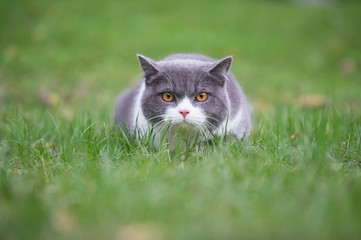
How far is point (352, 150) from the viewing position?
8.22 feet

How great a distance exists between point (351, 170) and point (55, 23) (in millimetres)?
9233

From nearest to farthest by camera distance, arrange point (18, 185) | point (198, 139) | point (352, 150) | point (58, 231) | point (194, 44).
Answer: point (58, 231)
point (18, 185)
point (352, 150)
point (198, 139)
point (194, 44)

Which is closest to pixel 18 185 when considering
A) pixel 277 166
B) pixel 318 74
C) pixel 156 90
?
pixel 156 90

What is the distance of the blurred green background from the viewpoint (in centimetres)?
555

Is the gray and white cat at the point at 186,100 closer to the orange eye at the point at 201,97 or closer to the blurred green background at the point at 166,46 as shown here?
the orange eye at the point at 201,97

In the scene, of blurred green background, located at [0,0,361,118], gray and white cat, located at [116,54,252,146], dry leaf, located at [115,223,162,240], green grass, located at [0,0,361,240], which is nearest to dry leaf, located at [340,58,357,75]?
blurred green background, located at [0,0,361,118]

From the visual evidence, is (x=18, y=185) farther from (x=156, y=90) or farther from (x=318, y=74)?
(x=318, y=74)

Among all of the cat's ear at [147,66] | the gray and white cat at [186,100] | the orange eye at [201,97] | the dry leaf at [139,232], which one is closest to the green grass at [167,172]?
the dry leaf at [139,232]

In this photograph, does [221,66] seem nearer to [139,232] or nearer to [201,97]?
[201,97]

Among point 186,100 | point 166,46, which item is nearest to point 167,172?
point 186,100

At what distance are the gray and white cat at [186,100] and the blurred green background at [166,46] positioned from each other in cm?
184

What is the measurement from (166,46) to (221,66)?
5.48m

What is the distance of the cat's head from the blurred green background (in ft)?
6.10

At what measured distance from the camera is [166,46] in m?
7.98
